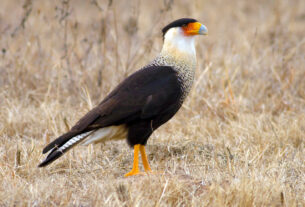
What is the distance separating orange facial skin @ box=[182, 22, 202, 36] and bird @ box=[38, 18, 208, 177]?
4.1 inches

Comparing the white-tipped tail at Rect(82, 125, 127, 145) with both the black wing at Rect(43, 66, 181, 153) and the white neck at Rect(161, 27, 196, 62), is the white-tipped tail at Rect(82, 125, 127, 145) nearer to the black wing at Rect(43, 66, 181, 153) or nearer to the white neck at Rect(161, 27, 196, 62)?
the black wing at Rect(43, 66, 181, 153)

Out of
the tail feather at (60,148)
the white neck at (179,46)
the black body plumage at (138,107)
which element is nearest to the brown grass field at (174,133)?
the tail feather at (60,148)

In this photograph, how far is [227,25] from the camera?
323 inches

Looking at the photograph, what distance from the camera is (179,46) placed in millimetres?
3688

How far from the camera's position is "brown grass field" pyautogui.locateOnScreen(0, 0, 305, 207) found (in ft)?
9.34

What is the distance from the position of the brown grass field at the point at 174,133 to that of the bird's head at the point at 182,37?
2.52 ft

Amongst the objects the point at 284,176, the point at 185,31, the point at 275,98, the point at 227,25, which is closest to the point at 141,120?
the point at 185,31

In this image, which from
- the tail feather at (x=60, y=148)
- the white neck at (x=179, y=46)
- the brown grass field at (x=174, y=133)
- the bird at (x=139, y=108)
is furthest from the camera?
the white neck at (x=179, y=46)

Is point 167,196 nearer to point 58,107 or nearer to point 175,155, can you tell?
point 175,155

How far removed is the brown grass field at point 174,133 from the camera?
285 centimetres

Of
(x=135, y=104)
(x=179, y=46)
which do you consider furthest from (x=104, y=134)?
(x=179, y=46)

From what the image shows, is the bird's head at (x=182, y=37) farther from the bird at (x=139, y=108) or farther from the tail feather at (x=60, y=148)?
the tail feather at (x=60, y=148)

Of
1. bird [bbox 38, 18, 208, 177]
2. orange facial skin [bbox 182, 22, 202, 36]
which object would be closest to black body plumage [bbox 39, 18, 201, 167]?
bird [bbox 38, 18, 208, 177]

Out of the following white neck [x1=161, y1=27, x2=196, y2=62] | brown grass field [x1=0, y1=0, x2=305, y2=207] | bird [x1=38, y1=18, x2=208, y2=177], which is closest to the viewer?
brown grass field [x1=0, y1=0, x2=305, y2=207]
